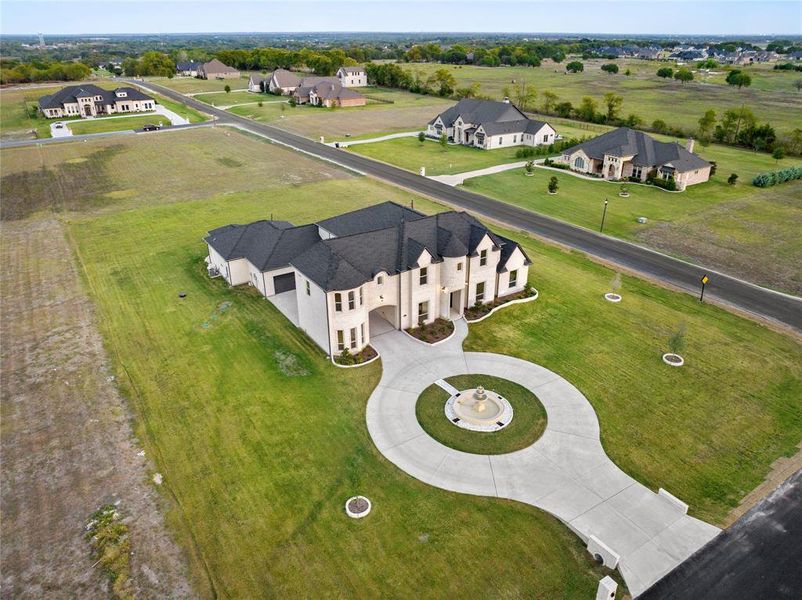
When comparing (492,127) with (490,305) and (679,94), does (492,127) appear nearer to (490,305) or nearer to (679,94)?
(490,305)

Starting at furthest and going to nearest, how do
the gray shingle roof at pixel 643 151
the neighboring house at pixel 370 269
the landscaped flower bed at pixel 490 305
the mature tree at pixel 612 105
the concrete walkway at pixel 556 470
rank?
the mature tree at pixel 612 105
the gray shingle roof at pixel 643 151
the landscaped flower bed at pixel 490 305
the neighboring house at pixel 370 269
the concrete walkway at pixel 556 470

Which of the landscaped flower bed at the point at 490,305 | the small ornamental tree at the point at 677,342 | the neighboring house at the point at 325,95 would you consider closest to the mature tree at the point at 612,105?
the neighboring house at the point at 325,95

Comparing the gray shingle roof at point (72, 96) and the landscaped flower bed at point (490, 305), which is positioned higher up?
the gray shingle roof at point (72, 96)

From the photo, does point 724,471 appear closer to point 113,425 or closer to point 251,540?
point 251,540

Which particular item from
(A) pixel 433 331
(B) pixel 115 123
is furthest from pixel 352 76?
(A) pixel 433 331

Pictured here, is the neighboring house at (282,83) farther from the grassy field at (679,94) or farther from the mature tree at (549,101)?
the mature tree at (549,101)

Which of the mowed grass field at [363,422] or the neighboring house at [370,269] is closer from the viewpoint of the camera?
the mowed grass field at [363,422]
